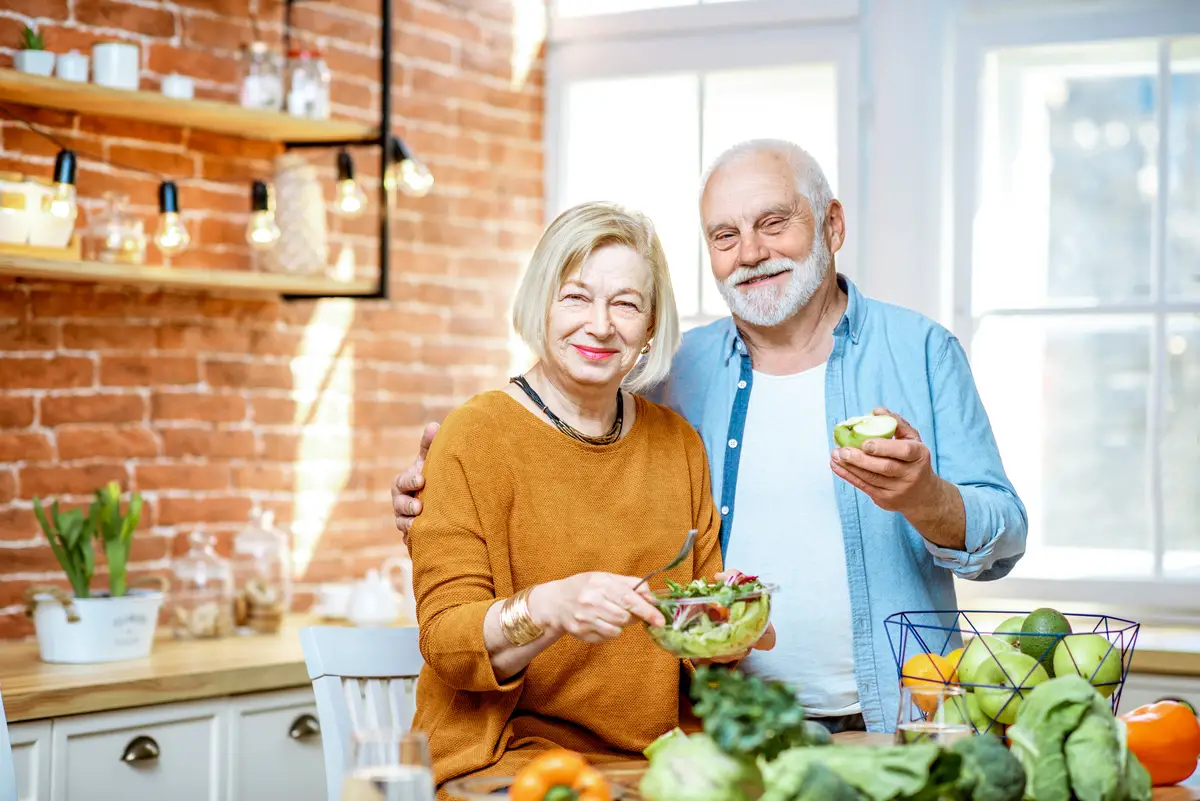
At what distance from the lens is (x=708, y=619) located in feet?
5.18

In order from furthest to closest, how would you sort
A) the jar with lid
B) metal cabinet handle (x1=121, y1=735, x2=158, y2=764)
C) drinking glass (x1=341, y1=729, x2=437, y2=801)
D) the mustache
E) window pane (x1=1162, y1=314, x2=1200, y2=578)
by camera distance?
window pane (x1=1162, y1=314, x2=1200, y2=578), the jar with lid, metal cabinet handle (x1=121, y1=735, x2=158, y2=764), the mustache, drinking glass (x1=341, y1=729, x2=437, y2=801)

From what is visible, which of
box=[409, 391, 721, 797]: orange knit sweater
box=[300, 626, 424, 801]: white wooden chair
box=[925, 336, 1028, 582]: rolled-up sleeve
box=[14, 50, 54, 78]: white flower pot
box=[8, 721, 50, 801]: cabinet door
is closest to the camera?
box=[409, 391, 721, 797]: orange knit sweater

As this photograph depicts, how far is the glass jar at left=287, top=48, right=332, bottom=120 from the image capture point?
3.42 m

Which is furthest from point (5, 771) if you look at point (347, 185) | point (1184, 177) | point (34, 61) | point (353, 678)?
point (1184, 177)

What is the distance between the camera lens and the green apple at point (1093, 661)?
1.58m

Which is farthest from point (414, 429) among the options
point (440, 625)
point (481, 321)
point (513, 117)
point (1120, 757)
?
point (1120, 757)

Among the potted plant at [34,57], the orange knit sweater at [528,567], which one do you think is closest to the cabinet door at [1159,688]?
the orange knit sweater at [528,567]

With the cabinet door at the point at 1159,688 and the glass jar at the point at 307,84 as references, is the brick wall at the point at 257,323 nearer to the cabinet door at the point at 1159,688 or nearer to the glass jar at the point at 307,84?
the glass jar at the point at 307,84

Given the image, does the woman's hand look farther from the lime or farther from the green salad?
the lime

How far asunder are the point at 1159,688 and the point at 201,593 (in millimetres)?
2205

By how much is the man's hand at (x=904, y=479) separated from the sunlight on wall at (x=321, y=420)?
201 centimetres

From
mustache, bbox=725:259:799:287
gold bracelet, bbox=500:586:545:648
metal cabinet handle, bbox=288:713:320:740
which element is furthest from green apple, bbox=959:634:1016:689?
metal cabinet handle, bbox=288:713:320:740

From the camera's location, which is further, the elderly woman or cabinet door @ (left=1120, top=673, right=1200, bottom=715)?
cabinet door @ (left=1120, top=673, right=1200, bottom=715)

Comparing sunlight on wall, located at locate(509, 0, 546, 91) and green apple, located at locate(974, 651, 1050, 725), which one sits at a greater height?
sunlight on wall, located at locate(509, 0, 546, 91)
